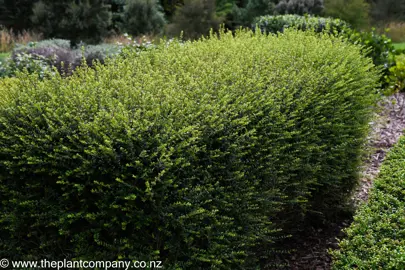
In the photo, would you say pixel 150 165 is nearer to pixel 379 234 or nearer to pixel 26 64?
pixel 379 234

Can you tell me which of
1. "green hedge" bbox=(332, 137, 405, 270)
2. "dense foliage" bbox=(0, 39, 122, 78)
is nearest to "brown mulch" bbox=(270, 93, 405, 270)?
"green hedge" bbox=(332, 137, 405, 270)

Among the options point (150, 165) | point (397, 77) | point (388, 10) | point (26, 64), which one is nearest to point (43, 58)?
point (26, 64)

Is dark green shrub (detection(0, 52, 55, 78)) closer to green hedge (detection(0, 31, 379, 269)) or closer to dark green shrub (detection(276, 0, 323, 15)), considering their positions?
green hedge (detection(0, 31, 379, 269))

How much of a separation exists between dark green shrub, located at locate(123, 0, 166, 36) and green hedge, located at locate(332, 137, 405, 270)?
14.3 m

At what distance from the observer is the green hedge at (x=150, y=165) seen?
249 centimetres

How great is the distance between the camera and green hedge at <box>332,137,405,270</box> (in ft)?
9.31

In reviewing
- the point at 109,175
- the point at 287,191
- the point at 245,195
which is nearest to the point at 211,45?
the point at 287,191

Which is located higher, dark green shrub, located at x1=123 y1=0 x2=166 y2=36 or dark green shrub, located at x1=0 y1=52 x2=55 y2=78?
dark green shrub, located at x1=0 y1=52 x2=55 y2=78

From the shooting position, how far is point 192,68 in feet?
12.3

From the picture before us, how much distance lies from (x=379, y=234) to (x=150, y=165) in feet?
5.47

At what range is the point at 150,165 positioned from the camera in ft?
8.02

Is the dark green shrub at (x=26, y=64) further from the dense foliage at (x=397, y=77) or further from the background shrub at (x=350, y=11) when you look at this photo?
the background shrub at (x=350, y=11)

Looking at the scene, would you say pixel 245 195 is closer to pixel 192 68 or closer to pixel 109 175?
pixel 109 175

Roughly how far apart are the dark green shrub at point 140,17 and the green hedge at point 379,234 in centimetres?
1434
